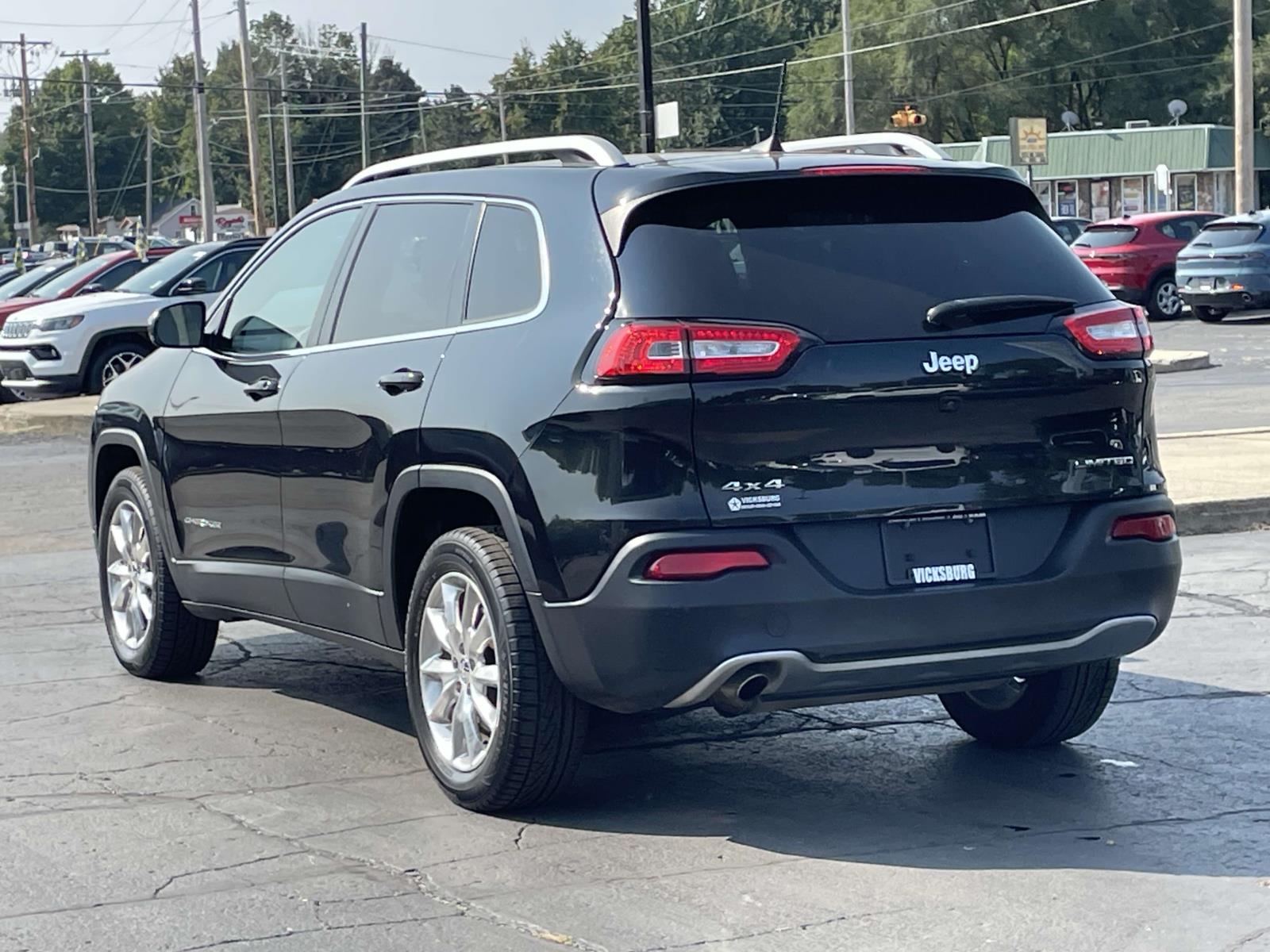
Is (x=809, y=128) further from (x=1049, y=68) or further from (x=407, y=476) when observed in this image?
(x=407, y=476)

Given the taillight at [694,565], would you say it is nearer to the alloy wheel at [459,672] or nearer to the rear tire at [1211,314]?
the alloy wheel at [459,672]

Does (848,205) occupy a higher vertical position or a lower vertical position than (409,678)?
higher

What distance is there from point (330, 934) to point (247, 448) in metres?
2.58

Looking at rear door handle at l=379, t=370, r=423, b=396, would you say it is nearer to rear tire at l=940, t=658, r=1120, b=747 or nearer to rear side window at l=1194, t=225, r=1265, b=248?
rear tire at l=940, t=658, r=1120, b=747

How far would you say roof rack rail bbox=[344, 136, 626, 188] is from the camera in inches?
225

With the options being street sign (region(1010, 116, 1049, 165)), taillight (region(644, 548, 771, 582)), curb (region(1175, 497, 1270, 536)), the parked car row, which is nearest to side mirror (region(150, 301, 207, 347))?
taillight (region(644, 548, 771, 582))

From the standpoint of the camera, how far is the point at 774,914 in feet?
15.1

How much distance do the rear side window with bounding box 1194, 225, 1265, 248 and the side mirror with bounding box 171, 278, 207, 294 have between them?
1603 centimetres

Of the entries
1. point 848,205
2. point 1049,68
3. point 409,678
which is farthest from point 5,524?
point 1049,68

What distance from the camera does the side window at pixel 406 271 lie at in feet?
19.5

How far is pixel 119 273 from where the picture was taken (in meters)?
25.0

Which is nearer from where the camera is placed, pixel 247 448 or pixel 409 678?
pixel 409 678

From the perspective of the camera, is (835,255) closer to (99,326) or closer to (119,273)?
(99,326)

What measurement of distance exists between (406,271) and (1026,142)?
31.4 m
